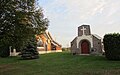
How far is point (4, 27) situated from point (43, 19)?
16.6 ft

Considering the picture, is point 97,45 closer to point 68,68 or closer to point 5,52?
point 5,52

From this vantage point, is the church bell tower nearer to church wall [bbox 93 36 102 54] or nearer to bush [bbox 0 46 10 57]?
church wall [bbox 93 36 102 54]

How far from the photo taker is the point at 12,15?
26.0 meters

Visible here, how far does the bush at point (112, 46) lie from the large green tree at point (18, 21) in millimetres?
8970

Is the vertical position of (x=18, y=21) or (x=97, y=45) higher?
(x=18, y=21)

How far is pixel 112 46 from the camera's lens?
29453 mm

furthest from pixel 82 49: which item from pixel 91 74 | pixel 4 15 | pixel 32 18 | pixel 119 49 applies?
pixel 91 74

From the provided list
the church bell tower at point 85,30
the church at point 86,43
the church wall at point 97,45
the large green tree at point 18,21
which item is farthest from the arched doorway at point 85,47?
the large green tree at point 18,21

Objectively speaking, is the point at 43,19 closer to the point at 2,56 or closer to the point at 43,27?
the point at 43,27

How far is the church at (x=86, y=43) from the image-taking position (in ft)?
143

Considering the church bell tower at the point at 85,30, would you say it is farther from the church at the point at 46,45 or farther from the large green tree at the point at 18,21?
the large green tree at the point at 18,21

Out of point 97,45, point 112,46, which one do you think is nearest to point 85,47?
point 97,45

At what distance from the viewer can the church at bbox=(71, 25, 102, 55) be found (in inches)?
1713

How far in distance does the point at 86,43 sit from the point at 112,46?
1575 cm
